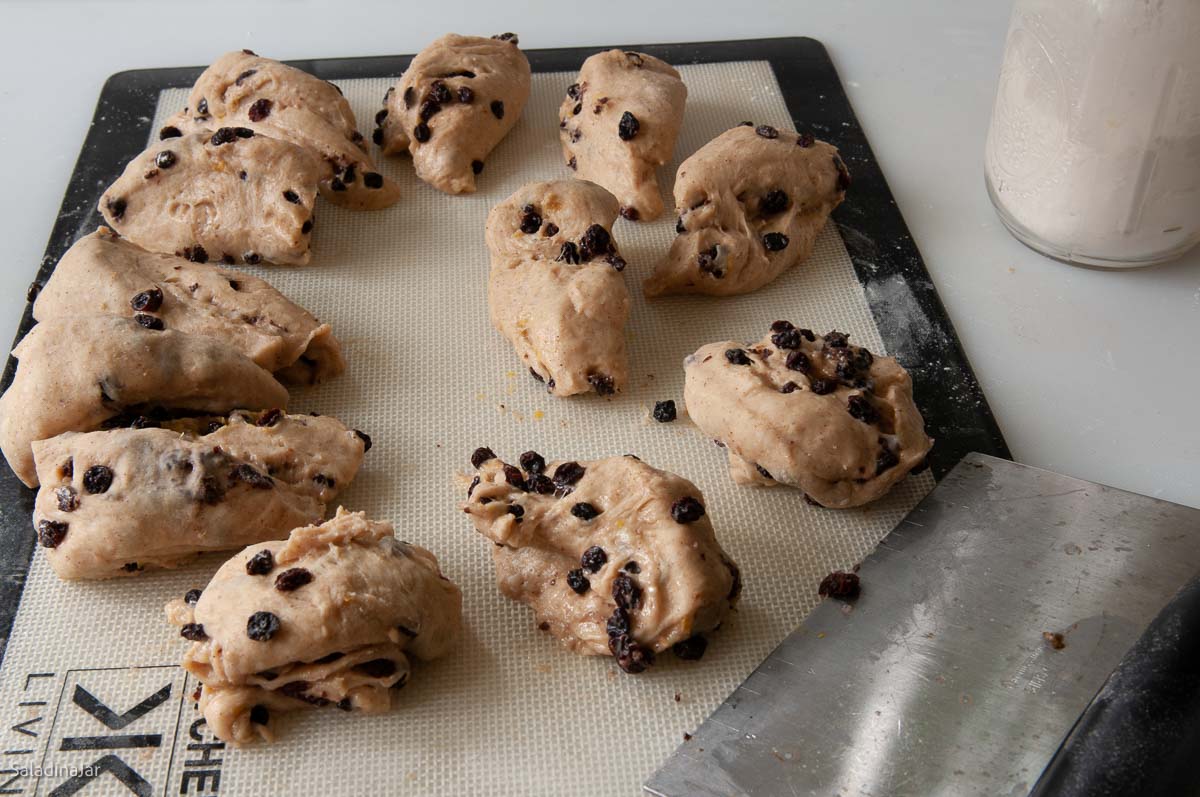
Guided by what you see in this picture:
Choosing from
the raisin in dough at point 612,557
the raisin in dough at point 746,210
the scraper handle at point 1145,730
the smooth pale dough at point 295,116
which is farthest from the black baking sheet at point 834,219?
the scraper handle at point 1145,730

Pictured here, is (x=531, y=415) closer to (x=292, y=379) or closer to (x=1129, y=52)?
(x=292, y=379)

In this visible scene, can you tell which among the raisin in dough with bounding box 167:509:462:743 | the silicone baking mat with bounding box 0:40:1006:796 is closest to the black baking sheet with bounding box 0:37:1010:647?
the silicone baking mat with bounding box 0:40:1006:796

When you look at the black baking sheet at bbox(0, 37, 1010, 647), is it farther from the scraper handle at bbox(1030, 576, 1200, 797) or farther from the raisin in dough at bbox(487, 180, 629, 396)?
the scraper handle at bbox(1030, 576, 1200, 797)

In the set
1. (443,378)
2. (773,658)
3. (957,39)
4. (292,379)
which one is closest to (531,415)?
(443,378)

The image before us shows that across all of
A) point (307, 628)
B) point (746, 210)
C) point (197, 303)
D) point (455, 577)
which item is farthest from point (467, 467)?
point (746, 210)

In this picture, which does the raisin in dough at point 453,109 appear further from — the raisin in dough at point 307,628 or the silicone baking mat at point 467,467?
the raisin in dough at point 307,628

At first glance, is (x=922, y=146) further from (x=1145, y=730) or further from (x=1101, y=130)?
(x=1145, y=730)

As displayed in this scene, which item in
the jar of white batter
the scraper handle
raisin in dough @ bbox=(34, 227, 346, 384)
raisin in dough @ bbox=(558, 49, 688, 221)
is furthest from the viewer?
raisin in dough @ bbox=(558, 49, 688, 221)
